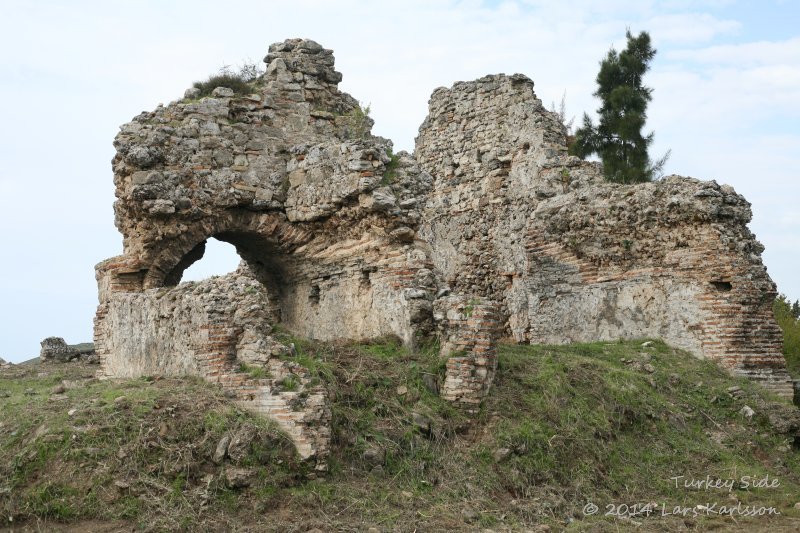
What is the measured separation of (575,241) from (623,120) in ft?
38.2

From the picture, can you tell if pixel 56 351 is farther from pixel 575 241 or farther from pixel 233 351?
pixel 575 241

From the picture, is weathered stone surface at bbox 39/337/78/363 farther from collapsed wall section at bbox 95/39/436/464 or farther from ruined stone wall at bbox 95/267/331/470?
ruined stone wall at bbox 95/267/331/470

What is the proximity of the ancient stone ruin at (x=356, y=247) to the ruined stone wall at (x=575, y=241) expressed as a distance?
3 cm

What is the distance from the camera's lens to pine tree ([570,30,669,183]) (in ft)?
78.1

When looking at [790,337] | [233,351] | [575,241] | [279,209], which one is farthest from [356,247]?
[790,337]

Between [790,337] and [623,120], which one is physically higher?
[623,120]

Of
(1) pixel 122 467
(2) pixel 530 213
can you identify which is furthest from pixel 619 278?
(1) pixel 122 467

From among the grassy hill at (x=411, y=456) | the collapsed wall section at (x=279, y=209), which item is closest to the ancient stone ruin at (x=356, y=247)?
the collapsed wall section at (x=279, y=209)

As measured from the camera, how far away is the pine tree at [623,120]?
23797 millimetres

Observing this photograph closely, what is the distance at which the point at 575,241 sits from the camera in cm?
1344

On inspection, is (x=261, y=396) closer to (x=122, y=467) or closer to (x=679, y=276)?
(x=122, y=467)

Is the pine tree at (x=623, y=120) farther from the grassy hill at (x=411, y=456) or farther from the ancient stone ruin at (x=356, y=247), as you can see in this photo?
the grassy hill at (x=411, y=456)

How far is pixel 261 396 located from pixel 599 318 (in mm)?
6696

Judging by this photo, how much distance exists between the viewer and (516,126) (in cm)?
1597
